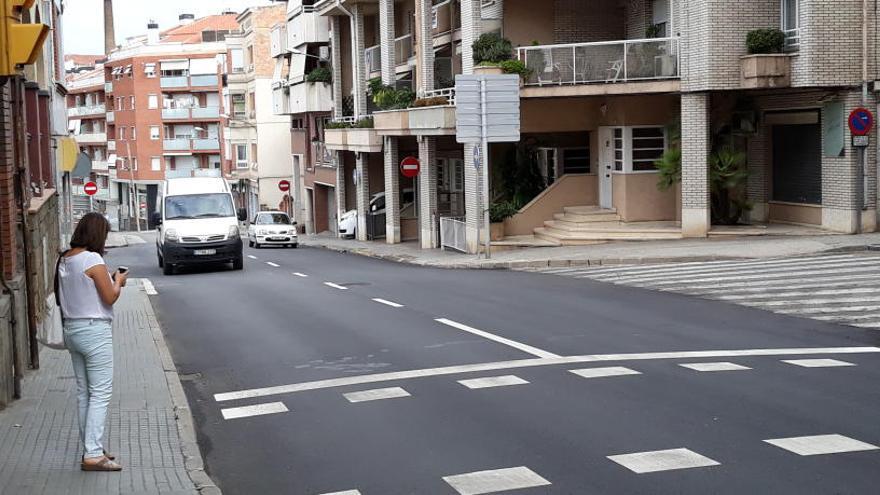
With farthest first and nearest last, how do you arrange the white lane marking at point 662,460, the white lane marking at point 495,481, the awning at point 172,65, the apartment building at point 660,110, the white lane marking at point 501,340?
the awning at point 172,65, the apartment building at point 660,110, the white lane marking at point 501,340, the white lane marking at point 662,460, the white lane marking at point 495,481

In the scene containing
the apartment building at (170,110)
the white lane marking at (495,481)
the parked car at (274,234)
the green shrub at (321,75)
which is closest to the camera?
the white lane marking at (495,481)

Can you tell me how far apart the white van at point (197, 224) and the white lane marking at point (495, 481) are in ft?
77.0

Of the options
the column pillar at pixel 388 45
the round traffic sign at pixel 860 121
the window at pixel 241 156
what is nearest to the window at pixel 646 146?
the round traffic sign at pixel 860 121

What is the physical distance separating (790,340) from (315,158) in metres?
50.8

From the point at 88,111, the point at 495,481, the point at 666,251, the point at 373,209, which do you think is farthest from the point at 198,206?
the point at 88,111

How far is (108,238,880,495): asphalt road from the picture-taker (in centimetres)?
846

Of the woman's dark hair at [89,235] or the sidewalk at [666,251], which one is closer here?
the woman's dark hair at [89,235]

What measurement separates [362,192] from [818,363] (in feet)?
129

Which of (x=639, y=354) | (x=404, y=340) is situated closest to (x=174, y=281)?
(x=404, y=340)

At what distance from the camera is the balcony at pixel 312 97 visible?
5788 cm

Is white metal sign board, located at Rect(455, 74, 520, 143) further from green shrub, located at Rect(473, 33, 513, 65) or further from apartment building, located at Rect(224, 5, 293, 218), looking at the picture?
apartment building, located at Rect(224, 5, 293, 218)

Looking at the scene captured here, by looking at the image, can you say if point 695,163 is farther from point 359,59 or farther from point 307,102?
point 307,102

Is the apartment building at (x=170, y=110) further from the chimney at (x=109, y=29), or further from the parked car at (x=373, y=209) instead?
the parked car at (x=373, y=209)

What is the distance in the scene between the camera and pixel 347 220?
177 feet
